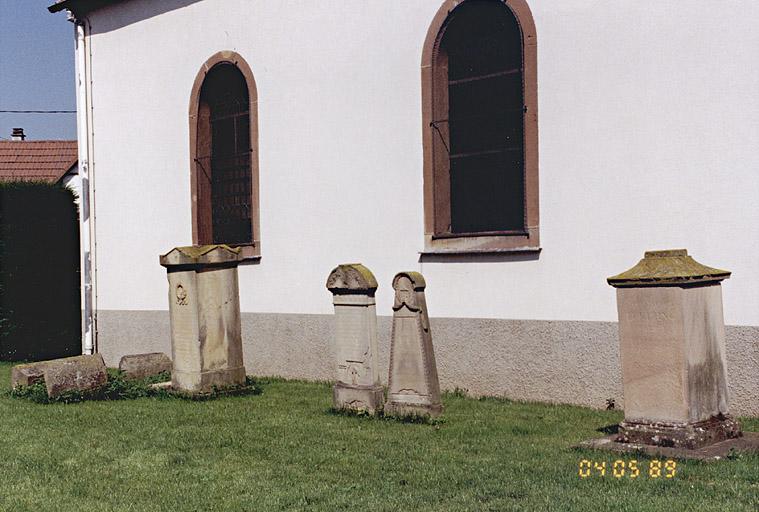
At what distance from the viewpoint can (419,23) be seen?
11414 millimetres

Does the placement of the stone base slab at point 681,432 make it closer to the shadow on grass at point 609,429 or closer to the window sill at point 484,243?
the shadow on grass at point 609,429

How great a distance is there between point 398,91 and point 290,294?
126 inches

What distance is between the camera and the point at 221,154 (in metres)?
14.6

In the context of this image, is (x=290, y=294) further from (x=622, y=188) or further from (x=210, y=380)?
(x=622, y=188)

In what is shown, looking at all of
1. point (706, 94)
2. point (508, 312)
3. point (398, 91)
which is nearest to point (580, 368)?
point (508, 312)

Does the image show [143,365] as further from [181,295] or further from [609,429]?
[609,429]

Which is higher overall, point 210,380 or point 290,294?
Answer: point 290,294

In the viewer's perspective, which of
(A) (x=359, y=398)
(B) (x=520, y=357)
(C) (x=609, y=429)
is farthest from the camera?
(B) (x=520, y=357)

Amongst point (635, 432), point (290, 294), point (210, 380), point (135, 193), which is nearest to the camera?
point (635, 432)

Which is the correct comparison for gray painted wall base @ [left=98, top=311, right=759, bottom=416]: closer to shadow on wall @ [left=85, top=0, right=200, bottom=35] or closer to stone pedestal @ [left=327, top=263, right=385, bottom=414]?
stone pedestal @ [left=327, top=263, right=385, bottom=414]

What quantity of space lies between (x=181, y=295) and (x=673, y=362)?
5996mm

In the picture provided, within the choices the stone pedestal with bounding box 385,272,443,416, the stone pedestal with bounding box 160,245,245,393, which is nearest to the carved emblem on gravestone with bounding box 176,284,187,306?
the stone pedestal with bounding box 160,245,245,393

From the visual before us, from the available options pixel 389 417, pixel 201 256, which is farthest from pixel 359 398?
pixel 201 256

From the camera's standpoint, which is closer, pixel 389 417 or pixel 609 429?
pixel 609 429
